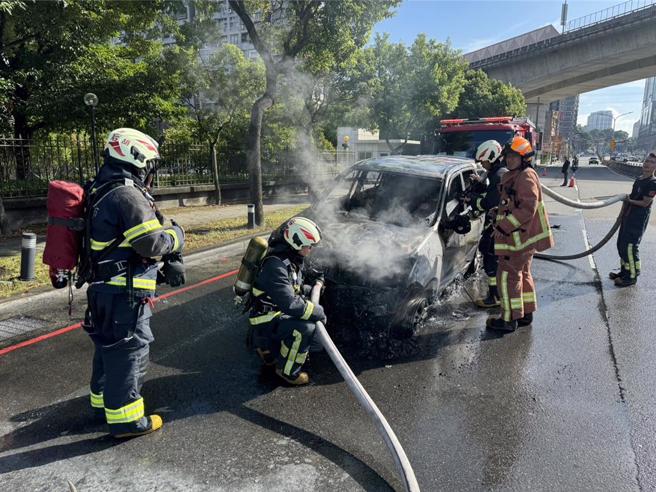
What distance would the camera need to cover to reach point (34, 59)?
10.4 meters

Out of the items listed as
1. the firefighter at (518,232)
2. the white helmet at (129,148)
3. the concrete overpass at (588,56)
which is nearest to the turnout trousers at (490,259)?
the firefighter at (518,232)

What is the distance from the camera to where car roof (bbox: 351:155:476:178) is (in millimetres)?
5514

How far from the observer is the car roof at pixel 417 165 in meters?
5.51

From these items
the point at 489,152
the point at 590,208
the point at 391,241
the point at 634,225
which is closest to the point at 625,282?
the point at 634,225

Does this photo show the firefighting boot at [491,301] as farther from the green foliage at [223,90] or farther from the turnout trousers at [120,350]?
the green foliage at [223,90]

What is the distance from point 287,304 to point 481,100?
32.7 m

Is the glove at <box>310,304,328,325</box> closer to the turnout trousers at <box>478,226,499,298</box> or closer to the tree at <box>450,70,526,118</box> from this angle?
the turnout trousers at <box>478,226,499,298</box>

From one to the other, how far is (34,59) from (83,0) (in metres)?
3.01

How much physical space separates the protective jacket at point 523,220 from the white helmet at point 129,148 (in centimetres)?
346

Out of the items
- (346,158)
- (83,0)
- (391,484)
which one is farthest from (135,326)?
(346,158)

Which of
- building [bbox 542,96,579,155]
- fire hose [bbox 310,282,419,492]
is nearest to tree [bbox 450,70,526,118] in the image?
fire hose [bbox 310,282,419,492]

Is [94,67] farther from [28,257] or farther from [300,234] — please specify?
[300,234]

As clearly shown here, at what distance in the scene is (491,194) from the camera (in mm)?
5367

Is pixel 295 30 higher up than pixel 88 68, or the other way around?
pixel 295 30
